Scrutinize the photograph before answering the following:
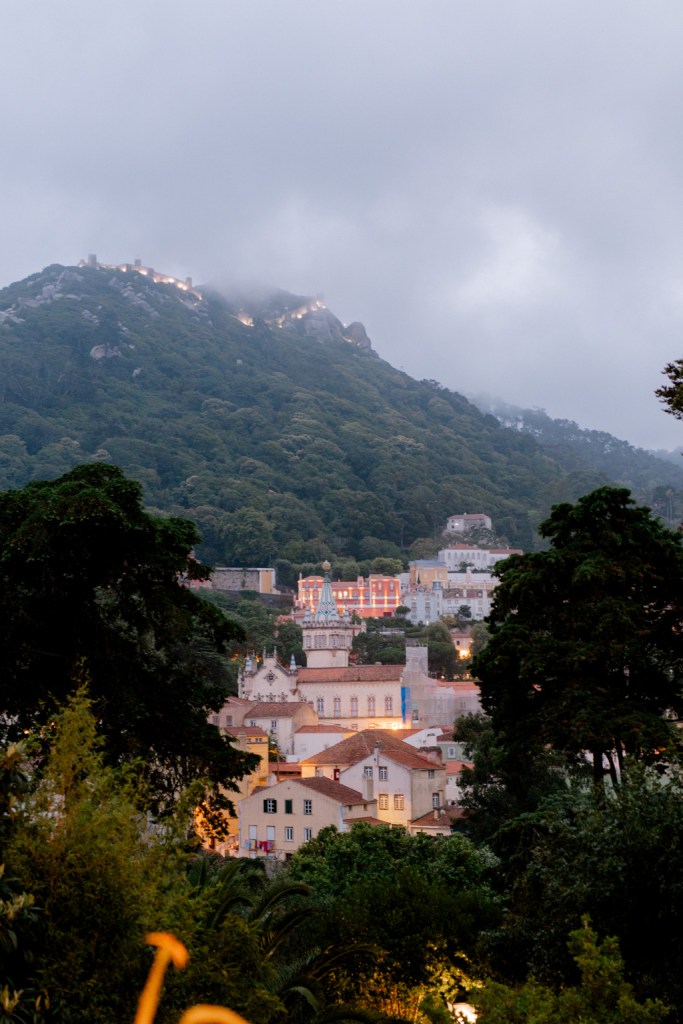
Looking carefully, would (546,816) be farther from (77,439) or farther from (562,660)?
(77,439)

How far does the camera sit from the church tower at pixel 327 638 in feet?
296

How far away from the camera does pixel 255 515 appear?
14150 centimetres

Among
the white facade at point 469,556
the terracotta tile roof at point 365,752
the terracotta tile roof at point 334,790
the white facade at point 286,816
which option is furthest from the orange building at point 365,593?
the white facade at point 286,816

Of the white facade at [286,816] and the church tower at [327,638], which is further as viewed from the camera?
the church tower at [327,638]

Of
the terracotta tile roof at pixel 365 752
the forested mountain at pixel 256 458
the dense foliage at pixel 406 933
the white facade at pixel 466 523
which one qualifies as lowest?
the dense foliage at pixel 406 933

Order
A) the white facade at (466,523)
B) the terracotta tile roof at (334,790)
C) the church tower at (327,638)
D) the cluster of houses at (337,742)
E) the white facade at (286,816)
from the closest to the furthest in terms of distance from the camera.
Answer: the white facade at (286,816) → the cluster of houses at (337,742) → the terracotta tile roof at (334,790) → the church tower at (327,638) → the white facade at (466,523)

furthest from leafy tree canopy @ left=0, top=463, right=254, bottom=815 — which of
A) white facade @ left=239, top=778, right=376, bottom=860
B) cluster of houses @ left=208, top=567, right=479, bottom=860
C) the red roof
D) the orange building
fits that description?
the orange building

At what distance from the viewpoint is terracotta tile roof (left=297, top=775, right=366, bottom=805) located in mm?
46500

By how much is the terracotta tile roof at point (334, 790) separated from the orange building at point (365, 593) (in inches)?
3077

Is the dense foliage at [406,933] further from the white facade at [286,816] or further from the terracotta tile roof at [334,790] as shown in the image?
the terracotta tile roof at [334,790]

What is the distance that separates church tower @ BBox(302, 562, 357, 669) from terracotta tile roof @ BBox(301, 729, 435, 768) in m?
27.3

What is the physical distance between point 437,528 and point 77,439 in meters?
48.5

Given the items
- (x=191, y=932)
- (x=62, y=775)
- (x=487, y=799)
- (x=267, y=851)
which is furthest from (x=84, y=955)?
(x=267, y=851)

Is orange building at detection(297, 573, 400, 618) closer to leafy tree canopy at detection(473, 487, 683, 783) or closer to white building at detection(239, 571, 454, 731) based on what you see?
white building at detection(239, 571, 454, 731)
